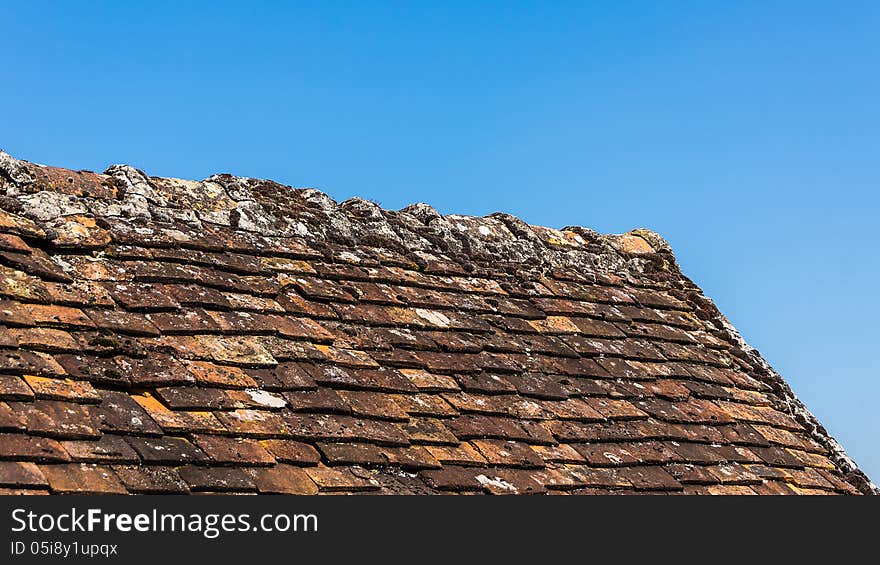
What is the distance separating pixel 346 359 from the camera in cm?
587

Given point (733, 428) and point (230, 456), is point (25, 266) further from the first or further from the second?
point (733, 428)

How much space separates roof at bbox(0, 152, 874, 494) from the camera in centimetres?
476

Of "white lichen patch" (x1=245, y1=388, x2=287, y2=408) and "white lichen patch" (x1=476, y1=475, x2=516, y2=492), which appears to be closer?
"white lichen patch" (x1=245, y1=388, x2=287, y2=408)

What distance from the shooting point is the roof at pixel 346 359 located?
187 inches

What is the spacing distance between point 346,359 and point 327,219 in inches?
62.2

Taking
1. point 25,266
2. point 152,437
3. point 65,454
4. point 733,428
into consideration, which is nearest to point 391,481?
point 152,437

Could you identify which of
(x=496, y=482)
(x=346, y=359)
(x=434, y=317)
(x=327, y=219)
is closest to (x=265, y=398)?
(x=346, y=359)

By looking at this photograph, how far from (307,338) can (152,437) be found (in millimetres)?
1365

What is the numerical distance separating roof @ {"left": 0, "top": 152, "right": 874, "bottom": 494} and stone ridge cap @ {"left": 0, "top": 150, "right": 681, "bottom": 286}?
0.06ft

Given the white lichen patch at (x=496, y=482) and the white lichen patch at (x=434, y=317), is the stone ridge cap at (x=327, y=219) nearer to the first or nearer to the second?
the white lichen patch at (x=434, y=317)

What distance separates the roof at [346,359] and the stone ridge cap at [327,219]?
0.02 m

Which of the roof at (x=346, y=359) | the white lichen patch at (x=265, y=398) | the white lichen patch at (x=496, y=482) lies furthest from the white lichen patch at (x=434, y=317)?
the white lichen patch at (x=265, y=398)

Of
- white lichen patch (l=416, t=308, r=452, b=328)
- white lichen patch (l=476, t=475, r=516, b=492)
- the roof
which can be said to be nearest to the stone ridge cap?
the roof

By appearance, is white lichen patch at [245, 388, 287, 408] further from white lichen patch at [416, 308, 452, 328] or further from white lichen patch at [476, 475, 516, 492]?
white lichen patch at [416, 308, 452, 328]
